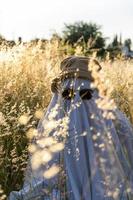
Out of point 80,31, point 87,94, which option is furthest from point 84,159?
point 80,31

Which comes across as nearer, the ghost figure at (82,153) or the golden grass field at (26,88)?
the ghost figure at (82,153)

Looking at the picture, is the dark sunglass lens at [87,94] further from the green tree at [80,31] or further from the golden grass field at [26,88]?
the green tree at [80,31]

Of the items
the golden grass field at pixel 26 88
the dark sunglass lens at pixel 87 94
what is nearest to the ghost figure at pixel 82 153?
the dark sunglass lens at pixel 87 94

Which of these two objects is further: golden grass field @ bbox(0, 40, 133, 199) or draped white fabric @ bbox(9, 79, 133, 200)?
golden grass field @ bbox(0, 40, 133, 199)

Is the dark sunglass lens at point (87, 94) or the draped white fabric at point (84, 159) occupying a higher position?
the dark sunglass lens at point (87, 94)

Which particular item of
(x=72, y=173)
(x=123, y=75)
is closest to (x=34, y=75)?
(x=123, y=75)

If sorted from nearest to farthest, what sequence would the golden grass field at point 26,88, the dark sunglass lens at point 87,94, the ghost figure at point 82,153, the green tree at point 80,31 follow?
the ghost figure at point 82,153 < the dark sunglass lens at point 87,94 < the golden grass field at point 26,88 < the green tree at point 80,31

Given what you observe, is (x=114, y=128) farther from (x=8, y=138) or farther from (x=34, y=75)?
(x=34, y=75)

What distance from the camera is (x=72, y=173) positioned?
173 inches

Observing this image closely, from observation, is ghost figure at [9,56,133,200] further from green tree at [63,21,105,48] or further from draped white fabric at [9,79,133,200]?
green tree at [63,21,105,48]

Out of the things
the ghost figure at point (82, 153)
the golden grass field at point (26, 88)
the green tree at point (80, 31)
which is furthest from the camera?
the green tree at point (80, 31)

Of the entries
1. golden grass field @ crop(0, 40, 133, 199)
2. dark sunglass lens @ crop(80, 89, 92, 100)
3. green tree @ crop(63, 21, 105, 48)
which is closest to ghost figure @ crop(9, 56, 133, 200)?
dark sunglass lens @ crop(80, 89, 92, 100)

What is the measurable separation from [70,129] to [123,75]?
127 inches

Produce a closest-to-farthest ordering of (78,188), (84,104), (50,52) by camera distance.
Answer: (78,188) → (84,104) → (50,52)
